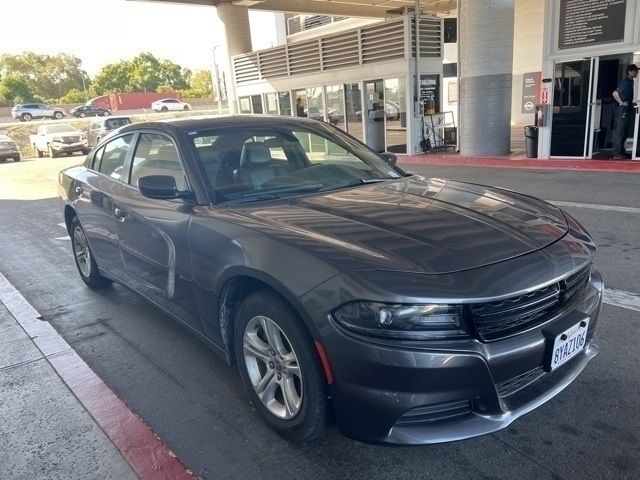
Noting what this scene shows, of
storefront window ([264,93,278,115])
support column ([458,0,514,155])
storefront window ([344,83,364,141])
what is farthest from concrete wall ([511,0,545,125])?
storefront window ([264,93,278,115])

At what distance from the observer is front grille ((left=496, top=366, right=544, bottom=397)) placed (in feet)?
7.05

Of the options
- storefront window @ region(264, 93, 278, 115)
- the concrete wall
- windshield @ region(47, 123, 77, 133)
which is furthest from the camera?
windshield @ region(47, 123, 77, 133)

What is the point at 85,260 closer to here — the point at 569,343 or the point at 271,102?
the point at 569,343

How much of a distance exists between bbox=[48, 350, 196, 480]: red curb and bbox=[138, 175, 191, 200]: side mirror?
1282mm

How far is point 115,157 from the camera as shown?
439cm

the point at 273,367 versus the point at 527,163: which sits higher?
the point at 273,367

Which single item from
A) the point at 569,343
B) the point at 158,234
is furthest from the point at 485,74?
the point at 569,343

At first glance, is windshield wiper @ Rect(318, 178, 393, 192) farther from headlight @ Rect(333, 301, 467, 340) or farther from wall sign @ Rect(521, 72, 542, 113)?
wall sign @ Rect(521, 72, 542, 113)

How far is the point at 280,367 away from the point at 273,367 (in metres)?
0.07

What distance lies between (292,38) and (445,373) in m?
31.5

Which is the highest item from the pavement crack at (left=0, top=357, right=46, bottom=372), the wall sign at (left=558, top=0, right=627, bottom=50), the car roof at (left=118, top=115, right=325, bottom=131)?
the wall sign at (left=558, top=0, right=627, bottom=50)

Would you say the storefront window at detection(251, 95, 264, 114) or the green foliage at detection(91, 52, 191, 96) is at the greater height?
the green foliage at detection(91, 52, 191, 96)

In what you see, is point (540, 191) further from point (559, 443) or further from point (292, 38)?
point (292, 38)

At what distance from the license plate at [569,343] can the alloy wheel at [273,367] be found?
1.13m
